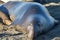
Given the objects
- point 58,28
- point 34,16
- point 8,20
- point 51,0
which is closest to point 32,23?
point 34,16

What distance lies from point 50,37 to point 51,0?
5.43 m

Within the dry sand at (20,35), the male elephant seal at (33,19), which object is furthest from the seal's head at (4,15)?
the dry sand at (20,35)

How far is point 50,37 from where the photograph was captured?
4109mm

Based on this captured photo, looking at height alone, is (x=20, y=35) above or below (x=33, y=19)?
below

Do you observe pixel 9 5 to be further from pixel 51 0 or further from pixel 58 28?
pixel 51 0

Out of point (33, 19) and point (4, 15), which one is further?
point (4, 15)

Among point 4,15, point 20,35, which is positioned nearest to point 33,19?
point 20,35

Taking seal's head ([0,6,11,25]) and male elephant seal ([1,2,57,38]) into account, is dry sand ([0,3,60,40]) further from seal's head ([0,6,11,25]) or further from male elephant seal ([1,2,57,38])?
seal's head ([0,6,11,25])

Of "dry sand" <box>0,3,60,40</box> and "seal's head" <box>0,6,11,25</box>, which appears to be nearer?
"dry sand" <box>0,3,60,40</box>

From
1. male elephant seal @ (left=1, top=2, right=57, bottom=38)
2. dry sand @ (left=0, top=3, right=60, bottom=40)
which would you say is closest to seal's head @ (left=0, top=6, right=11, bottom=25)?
male elephant seal @ (left=1, top=2, right=57, bottom=38)

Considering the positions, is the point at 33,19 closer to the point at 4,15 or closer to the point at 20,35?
the point at 20,35

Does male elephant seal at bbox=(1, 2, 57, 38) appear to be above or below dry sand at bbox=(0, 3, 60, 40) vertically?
above

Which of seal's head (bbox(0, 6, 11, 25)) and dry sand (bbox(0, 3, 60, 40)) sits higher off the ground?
seal's head (bbox(0, 6, 11, 25))

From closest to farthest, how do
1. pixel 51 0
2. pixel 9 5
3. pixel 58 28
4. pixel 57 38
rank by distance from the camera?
pixel 57 38 → pixel 58 28 → pixel 9 5 → pixel 51 0
